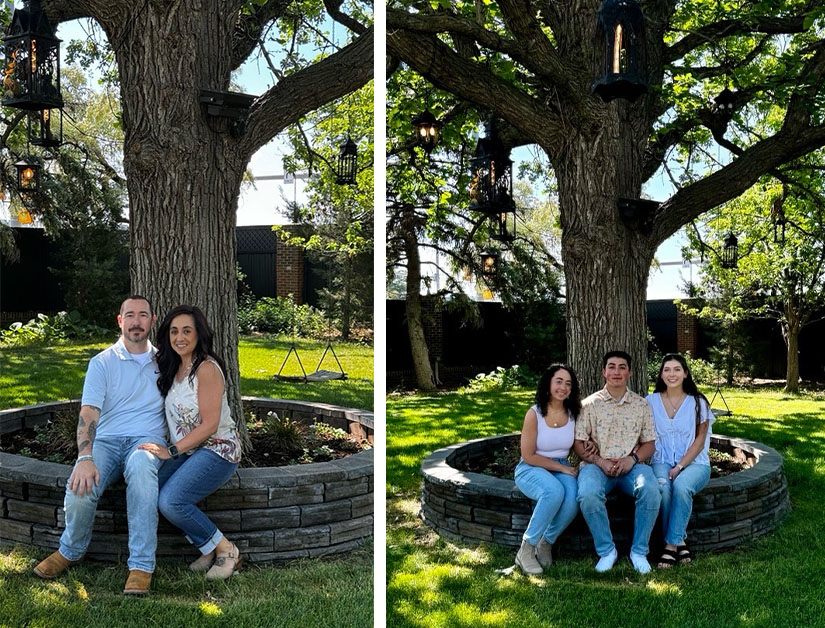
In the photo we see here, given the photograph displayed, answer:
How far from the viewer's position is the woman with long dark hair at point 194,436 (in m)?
2.16

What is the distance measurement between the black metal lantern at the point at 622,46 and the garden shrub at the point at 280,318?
128 cm

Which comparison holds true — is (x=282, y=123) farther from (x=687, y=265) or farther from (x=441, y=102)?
(x=687, y=265)

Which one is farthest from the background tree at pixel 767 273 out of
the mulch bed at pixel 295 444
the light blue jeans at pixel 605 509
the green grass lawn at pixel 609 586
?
the mulch bed at pixel 295 444

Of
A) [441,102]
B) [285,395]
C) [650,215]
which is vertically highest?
[441,102]

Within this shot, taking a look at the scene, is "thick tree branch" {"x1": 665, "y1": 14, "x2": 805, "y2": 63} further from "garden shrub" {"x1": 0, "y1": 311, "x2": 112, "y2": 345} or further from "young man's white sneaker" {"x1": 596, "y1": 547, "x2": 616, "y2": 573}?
"garden shrub" {"x1": 0, "y1": 311, "x2": 112, "y2": 345}

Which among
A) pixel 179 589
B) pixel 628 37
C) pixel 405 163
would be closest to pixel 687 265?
pixel 405 163

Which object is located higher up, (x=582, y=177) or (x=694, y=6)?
(x=694, y=6)

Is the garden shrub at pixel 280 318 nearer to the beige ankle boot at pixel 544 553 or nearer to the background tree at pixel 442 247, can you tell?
the beige ankle boot at pixel 544 553

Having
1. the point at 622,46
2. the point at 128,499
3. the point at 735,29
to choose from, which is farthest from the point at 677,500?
the point at 735,29

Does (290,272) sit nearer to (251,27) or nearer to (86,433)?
(86,433)

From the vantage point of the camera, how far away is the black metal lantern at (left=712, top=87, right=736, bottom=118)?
14.6ft

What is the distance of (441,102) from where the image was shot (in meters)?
4.87

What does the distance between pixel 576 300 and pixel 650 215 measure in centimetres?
52

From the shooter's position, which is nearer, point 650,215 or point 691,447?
point 691,447
